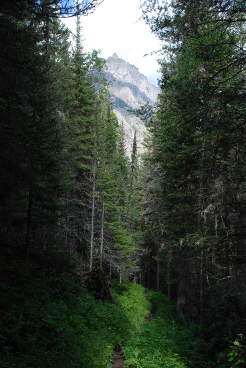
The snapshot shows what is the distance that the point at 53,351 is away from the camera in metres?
6.72

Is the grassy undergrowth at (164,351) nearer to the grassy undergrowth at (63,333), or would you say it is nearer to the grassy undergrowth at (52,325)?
the grassy undergrowth at (63,333)

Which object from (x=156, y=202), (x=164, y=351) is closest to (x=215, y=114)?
(x=164, y=351)

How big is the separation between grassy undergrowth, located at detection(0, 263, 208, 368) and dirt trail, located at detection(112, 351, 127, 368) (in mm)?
212

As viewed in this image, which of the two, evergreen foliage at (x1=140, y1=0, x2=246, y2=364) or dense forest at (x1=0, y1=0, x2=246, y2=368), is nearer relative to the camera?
evergreen foliage at (x1=140, y1=0, x2=246, y2=364)

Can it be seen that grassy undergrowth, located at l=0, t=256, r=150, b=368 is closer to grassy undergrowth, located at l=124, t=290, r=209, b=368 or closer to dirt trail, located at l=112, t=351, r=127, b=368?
dirt trail, located at l=112, t=351, r=127, b=368

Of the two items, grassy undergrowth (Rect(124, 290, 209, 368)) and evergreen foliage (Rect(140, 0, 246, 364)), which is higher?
evergreen foliage (Rect(140, 0, 246, 364))

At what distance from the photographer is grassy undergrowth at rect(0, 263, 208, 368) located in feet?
20.9

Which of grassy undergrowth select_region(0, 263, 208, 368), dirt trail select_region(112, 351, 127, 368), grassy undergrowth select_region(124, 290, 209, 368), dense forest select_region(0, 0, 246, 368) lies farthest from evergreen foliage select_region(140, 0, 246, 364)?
dirt trail select_region(112, 351, 127, 368)

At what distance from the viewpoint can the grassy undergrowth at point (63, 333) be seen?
20.9 feet

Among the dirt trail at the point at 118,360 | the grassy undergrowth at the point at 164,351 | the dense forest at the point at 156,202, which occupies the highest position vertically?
the dense forest at the point at 156,202

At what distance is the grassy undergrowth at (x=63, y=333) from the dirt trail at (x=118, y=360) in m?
0.21

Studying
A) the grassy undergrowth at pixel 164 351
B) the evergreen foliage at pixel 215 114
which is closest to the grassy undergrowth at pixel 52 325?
the grassy undergrowth at pixel 164 351

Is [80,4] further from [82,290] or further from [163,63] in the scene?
[82,290]

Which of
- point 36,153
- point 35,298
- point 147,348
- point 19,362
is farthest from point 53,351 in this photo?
point 36,153
